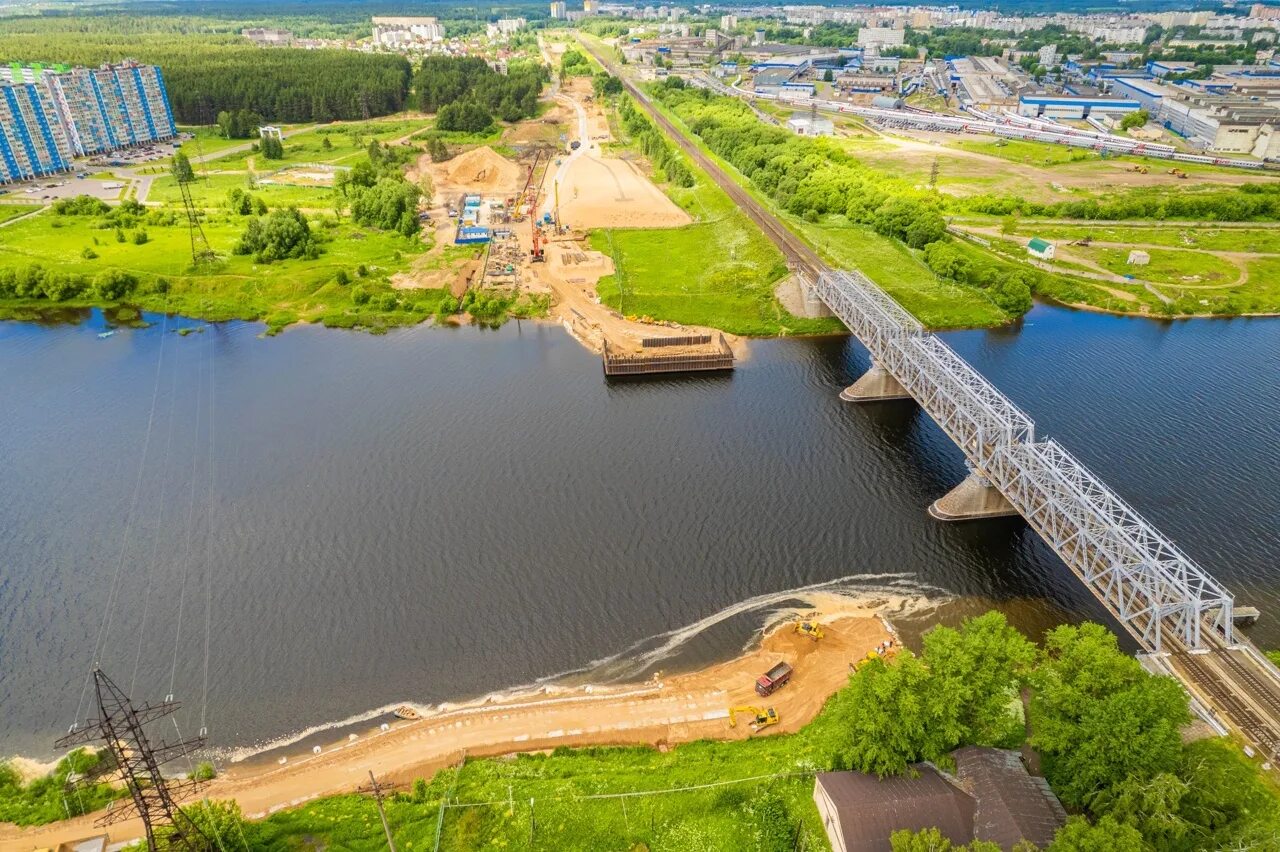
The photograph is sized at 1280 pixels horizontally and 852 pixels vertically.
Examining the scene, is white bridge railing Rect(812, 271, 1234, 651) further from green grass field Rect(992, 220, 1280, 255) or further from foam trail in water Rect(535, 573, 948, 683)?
green grass field Rect(992, 220, 1280, 255)

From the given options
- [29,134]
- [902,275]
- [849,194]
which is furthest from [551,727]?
[29,134]

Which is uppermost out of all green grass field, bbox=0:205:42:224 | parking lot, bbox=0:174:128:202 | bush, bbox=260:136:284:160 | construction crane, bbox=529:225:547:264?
bush, bbox=260:136:284:160

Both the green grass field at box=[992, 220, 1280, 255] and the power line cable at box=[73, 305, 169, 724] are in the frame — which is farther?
the green grass field at box=[992, 220, 1280, 255]

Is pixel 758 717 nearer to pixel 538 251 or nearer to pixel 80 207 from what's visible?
pixel 538 251

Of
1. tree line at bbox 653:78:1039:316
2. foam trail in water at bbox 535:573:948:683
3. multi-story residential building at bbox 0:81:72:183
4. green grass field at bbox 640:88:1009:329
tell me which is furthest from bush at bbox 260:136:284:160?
foam trail in water at bbox 535:573:948:683

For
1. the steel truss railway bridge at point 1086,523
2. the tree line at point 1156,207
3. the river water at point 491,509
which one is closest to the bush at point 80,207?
the river water at point 491,509

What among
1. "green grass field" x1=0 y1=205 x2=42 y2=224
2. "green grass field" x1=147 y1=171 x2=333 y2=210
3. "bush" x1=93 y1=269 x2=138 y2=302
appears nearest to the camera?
"bush" x1=93 y1=269 x2=138 y2=302

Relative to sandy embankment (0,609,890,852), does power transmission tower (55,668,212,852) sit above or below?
above
